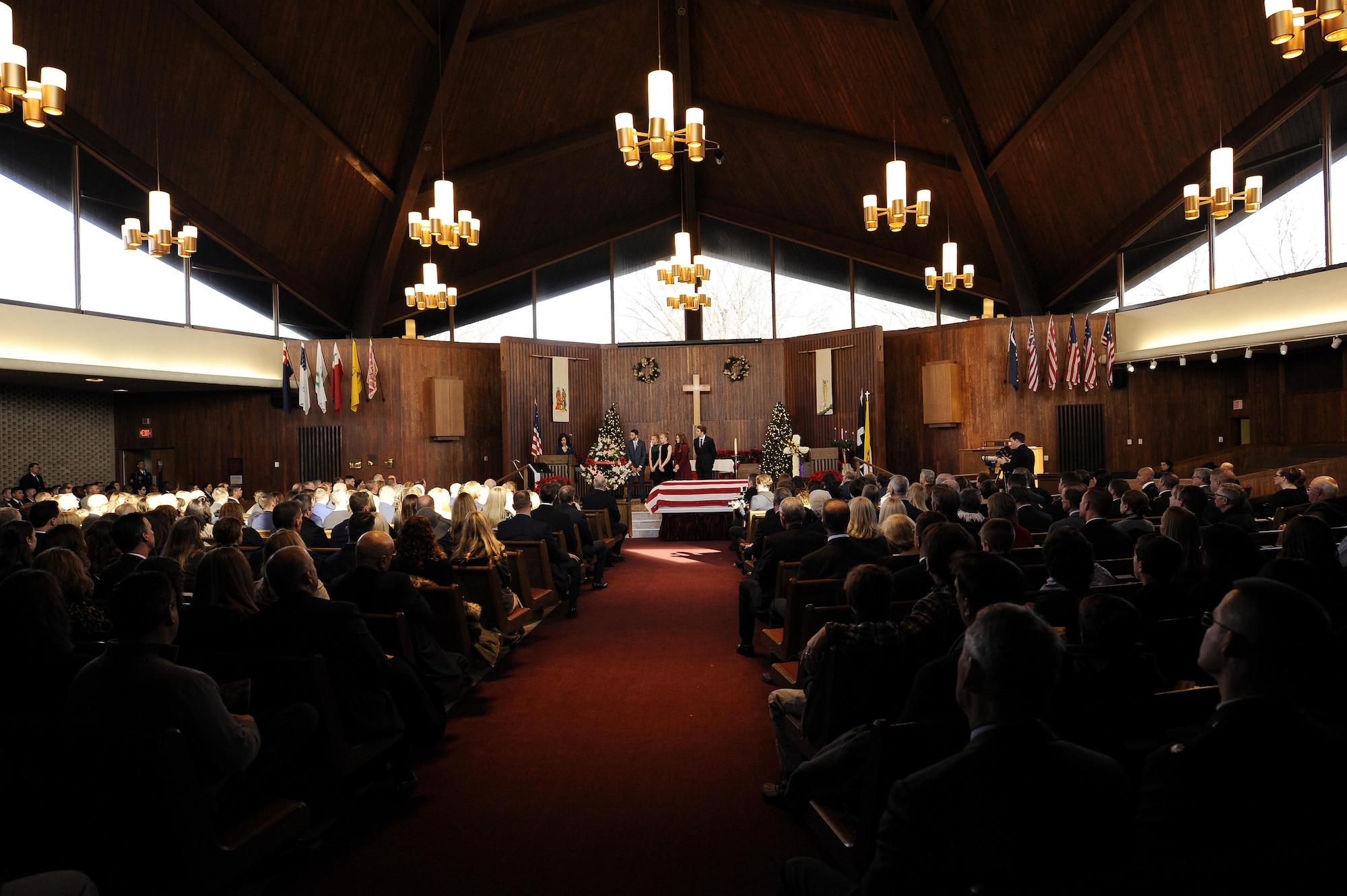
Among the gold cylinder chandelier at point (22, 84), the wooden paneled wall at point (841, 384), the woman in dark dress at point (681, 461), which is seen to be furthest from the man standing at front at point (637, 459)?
the gold cylinder chandelier at point (22, 84)

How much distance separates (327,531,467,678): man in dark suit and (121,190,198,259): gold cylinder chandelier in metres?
7.75

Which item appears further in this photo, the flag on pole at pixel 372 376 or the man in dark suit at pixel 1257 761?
the flag on pole at pixel 372 376

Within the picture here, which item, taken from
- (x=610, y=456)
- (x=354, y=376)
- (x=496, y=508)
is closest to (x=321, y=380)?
(x=354, y=376)

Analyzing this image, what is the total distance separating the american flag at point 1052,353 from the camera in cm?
1365

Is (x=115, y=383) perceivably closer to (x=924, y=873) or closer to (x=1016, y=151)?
Answer: (x=1016, y=151)

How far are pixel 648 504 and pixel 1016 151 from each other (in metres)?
7.36

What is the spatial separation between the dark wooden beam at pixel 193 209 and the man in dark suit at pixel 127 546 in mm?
10025

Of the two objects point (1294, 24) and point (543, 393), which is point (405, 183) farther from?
point (1294, 24)

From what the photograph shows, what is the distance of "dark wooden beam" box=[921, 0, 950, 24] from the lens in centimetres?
1083

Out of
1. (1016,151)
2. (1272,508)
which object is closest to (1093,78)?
(1016,151)

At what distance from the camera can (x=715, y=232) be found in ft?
59.6

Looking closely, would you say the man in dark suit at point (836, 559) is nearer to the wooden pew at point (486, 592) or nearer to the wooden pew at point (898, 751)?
the wooden pew at point (486, 592)

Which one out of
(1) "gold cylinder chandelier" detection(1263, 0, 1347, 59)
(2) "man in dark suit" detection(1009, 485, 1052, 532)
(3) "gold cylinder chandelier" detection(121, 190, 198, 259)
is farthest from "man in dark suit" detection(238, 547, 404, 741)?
(3) "gold cylinder chandelier" detection(121, 190, 198, 259)

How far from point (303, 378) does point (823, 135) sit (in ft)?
32.1
